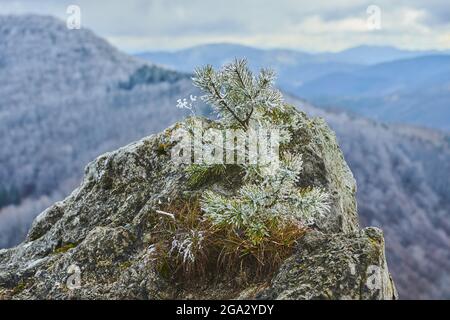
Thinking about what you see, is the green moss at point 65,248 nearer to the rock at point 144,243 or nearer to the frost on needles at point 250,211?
the rock at point 144,243

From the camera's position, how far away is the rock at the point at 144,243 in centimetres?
630

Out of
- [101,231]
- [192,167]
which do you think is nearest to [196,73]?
[192,167]

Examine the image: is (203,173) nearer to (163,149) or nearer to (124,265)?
(163,149)

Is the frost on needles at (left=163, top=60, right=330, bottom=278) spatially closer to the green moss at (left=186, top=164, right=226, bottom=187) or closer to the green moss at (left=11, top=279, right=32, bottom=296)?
the green moss at (left=186, top=164, right=226, bottom=187)

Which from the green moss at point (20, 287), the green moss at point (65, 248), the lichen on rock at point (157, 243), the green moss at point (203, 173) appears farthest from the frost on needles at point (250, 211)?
the green moss at point (20, 287)

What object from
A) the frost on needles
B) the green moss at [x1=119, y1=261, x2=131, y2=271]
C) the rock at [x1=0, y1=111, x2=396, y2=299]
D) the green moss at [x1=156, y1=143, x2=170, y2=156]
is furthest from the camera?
the green moss at [x1=156, y1=143, x2=170, y2=156]

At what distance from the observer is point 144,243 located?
7629mm

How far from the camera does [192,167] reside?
322 inches

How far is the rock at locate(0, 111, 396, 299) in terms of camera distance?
6.30m

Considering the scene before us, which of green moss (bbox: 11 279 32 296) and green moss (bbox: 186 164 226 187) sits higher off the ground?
green moss (bbox: 186 164 226 187)

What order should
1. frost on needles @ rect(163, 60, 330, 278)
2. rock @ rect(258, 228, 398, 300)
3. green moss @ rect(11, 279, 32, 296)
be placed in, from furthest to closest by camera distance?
green moss @ rect(11, 279, 32, 296) → frost on needles @ rect(163, 60, 330, 278) → rock @ rect(258, 228, 398, 300)

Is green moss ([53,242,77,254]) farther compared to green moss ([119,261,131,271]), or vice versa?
green moss ([53,242,77,254])

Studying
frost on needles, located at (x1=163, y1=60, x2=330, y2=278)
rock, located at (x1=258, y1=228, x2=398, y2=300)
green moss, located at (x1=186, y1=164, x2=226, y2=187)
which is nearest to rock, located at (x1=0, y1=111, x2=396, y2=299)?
rock, located at (x1=258, y1=228, x2=398, y2=300)

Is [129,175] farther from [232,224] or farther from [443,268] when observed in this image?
[443,268]
